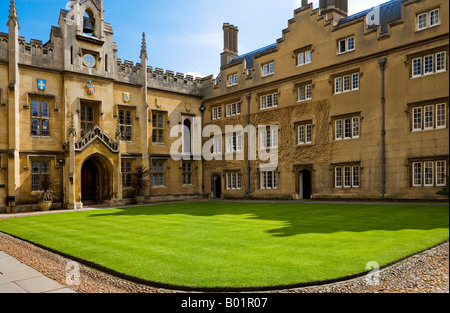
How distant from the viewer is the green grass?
6586 millimetres

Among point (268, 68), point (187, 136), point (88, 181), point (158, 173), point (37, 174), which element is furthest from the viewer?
point (187, 136)

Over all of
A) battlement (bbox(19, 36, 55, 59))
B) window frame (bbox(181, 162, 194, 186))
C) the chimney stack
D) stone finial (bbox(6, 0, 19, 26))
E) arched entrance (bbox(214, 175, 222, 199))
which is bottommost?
arched entrance (bbox(214, 175, 222, 199))

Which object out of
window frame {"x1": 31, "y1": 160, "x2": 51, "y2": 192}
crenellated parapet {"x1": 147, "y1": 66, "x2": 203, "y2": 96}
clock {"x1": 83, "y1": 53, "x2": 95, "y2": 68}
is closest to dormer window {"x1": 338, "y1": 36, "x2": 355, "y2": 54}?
crenellated parapet {"x1": 147, "y1": 66, "x2": 203, "y2": 96}

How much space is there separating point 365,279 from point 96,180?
83.9 feet

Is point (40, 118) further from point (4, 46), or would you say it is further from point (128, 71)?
point (128, 71)

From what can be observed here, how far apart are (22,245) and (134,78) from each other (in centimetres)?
→ 2200

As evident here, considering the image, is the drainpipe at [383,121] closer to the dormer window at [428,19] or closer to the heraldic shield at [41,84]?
the dormer window at [428,19]

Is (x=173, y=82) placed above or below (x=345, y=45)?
below

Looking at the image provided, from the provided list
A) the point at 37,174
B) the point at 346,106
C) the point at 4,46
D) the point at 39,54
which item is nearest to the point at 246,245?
the point at 346,106

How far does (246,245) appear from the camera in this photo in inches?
361

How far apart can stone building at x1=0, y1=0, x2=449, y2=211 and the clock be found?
135 mm

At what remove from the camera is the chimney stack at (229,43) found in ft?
122

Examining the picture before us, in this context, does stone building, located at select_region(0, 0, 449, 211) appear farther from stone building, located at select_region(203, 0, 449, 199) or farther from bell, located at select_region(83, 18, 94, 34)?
bell, located at select_region(83, 18, 94, 34)

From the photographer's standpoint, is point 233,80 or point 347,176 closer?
point 347,176
